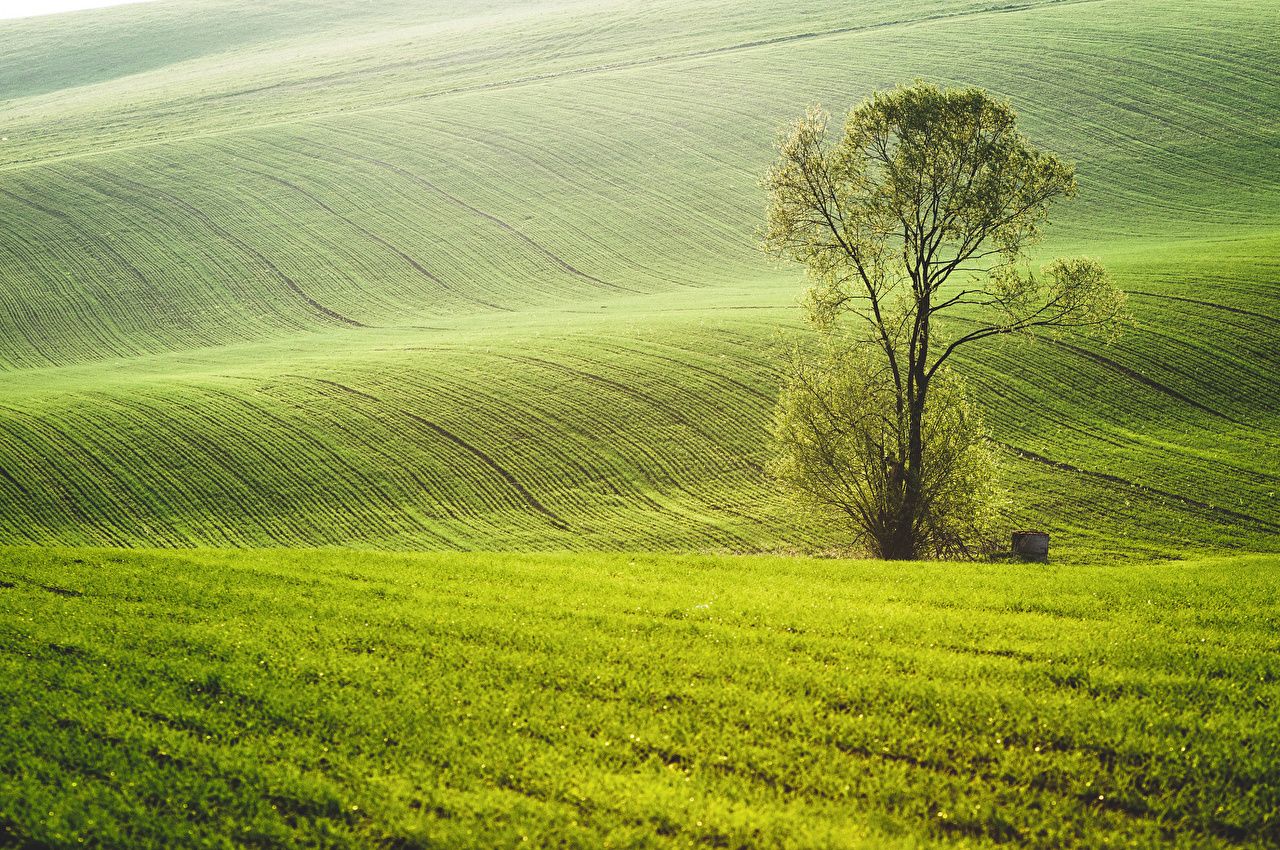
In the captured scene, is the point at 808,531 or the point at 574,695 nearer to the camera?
the point at 574,695

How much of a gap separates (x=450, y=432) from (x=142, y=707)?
31.3m

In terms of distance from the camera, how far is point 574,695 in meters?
10.6

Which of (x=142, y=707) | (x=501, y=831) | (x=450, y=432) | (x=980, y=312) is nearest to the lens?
(x=501, y=831)

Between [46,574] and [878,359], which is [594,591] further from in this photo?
[878,359]

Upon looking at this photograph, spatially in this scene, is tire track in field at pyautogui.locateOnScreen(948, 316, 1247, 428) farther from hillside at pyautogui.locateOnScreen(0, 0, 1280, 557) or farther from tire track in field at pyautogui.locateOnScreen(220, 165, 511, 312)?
tire track in field at pyautogui.locateOnScreen(220, 165, 511, 312)

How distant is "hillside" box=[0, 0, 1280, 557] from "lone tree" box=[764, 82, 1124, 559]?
267 inches

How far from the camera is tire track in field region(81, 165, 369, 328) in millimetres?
63406

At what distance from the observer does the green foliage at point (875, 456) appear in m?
26.9

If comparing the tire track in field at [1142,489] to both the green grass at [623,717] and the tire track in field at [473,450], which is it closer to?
the tire track in field at [473,450]

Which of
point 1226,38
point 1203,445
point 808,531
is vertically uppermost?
point 1226,38

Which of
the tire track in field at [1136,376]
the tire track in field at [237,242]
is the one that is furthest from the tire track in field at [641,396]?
the tire track in field at [237,242]

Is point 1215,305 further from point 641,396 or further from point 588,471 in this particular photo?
point 588,471

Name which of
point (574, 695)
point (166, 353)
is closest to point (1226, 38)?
point (166, 353)

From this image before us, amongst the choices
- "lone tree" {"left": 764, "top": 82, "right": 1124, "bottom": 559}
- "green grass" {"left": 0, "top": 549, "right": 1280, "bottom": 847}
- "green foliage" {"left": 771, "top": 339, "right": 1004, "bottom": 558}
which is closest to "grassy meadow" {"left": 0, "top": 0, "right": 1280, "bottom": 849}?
"green grass" {"left": 0, "top": 549, "right": 1280, "bottom": 847}
